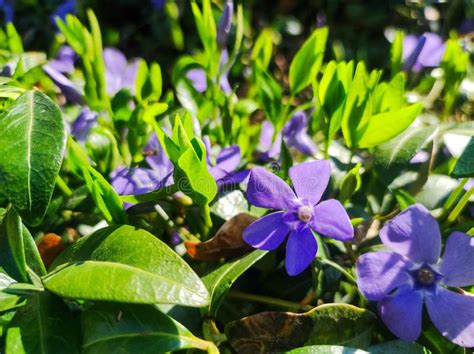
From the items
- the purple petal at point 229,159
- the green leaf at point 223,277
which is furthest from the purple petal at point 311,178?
the purple petal at point 229,159

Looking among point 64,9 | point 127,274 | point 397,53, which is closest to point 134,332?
point 127,274

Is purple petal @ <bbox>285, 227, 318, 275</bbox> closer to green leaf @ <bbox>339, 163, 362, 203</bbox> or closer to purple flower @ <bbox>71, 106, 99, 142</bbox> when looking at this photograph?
green leaf @ <bbox>339, 163, 362, 203</bbox>

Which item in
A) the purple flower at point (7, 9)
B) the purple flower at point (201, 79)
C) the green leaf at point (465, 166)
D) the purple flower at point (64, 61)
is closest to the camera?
the green leaf at point (465, 166)

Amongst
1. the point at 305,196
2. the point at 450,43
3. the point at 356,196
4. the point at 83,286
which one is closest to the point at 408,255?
the point at 305,196

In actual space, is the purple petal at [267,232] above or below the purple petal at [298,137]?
above

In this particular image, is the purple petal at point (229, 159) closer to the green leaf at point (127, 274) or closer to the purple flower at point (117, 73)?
the green leaf at point (127, 274)

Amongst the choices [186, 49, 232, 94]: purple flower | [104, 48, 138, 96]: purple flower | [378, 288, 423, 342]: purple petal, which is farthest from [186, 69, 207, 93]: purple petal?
[378, 288, 423, 342]: purple petal
